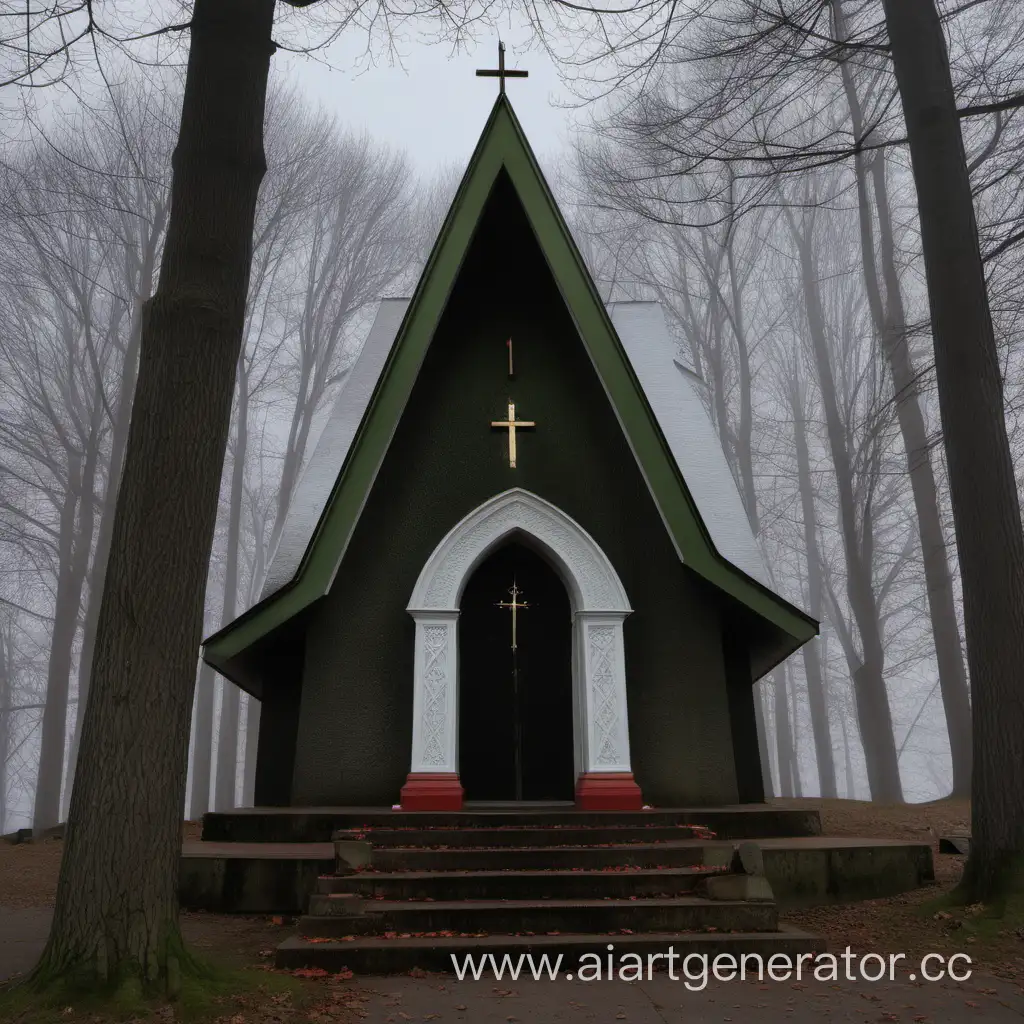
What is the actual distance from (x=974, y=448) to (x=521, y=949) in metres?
4.82

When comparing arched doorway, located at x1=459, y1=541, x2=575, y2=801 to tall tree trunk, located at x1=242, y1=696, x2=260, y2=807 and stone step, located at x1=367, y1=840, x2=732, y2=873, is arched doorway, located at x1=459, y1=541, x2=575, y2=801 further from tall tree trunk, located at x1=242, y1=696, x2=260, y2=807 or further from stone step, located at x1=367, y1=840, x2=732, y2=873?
tall tree trunk, located at x1=242, y1=696, x2=260, y2=807

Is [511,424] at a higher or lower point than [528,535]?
higher

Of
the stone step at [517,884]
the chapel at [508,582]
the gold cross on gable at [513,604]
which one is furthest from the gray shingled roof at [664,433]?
the stone step at [517,884]

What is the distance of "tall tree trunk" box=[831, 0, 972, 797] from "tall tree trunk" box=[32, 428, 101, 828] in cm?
1604

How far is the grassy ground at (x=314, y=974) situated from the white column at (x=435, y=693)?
2.05 metres

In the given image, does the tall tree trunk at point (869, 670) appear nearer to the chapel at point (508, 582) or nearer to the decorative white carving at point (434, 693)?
the chapel at point (508, 582)

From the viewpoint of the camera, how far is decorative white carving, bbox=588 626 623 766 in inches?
319

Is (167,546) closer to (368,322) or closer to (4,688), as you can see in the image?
(368,322)

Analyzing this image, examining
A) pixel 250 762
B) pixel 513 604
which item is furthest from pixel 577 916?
pixel 250 762

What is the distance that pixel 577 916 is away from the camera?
5621 millimetres

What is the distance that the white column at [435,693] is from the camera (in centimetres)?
800

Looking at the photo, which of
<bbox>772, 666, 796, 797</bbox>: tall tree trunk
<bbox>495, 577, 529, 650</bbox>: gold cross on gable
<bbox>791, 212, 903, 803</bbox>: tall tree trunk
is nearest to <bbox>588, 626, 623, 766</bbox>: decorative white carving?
<bbox>495, 577, 529, 650</bbox>: gold cross on gable

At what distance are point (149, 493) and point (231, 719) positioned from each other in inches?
770

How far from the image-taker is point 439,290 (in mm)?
9031
